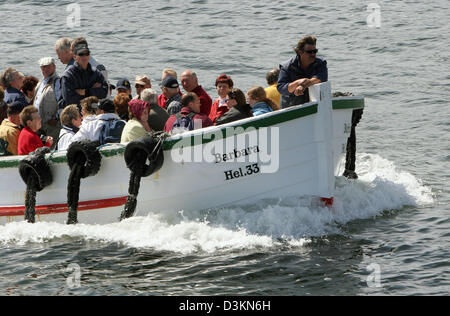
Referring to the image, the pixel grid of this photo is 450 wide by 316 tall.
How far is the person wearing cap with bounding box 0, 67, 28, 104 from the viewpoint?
1148 centimetres

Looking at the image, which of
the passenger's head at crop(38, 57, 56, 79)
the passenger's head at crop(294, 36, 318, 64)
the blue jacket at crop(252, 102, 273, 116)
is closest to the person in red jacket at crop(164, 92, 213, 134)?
the blue jacket at crop(252, 102, 273, 116)

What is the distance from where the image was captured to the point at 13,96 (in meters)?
11.5

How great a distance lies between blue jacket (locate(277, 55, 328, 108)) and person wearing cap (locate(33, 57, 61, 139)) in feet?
10.9

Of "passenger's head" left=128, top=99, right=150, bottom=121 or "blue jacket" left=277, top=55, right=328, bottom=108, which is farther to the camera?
"blue jacket" left=277, top=55, right=328, bottom=108

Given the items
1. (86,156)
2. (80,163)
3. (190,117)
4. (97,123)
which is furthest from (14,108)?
(190,117)

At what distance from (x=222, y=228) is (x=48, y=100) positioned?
3.42m

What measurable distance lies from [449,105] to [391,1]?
9851 millimetres

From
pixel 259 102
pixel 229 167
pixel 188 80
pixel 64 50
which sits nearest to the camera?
pixel 229 167

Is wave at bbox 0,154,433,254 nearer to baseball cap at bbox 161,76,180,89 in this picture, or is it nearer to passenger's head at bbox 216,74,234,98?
passenger's head at bbox 216,74,234,98

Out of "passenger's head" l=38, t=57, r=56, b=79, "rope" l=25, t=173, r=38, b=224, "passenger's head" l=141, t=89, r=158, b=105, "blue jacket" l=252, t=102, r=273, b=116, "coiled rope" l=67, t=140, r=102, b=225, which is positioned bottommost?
"rope" l=25, t=173, r=38, b=224

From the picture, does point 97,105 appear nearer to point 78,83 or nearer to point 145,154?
point 145,154

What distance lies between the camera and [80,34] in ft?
79.3

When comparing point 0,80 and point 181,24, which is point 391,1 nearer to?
point 181,24

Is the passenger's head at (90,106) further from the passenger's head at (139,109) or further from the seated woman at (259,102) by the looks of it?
the seated woman at (259,102)
